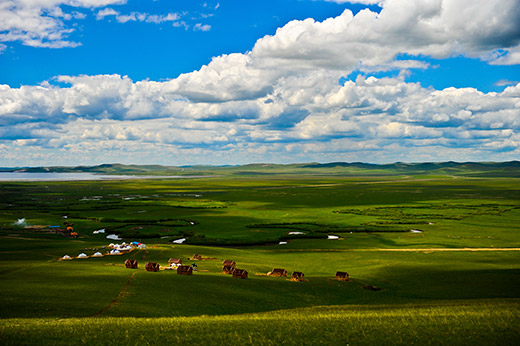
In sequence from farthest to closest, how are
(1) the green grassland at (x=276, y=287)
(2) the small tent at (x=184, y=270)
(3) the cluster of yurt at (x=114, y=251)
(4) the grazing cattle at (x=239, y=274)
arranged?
(3) the cluster of yurt at (x=114, y=251)
(2) the small tent at (x=184, y=270)
(4) the grazing cattle at (x=239, y=274)
(1) the green grassland at (x=276, y=287)

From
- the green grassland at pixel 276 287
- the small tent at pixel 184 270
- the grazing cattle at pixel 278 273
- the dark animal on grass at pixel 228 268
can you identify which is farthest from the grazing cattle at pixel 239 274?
the small tent at pixel 184 270

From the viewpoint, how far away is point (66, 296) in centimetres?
3678

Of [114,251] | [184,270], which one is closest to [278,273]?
[184,270]

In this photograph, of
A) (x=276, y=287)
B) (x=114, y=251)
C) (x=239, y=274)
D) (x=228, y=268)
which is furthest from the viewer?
(x=114, y=251)

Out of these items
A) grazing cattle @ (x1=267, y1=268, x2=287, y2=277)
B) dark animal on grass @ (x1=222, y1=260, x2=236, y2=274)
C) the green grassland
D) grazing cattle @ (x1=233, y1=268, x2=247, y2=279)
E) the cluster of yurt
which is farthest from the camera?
the cluster of yurt

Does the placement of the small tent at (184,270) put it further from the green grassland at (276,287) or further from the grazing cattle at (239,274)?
the grazing cattle at (239,274)

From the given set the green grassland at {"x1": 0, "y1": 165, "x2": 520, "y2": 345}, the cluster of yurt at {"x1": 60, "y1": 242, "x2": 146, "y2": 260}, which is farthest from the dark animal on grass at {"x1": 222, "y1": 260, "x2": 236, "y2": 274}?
the cluster of yurt at {"x1": 60, "y1": 242, "x2": 146, "y2": 260}

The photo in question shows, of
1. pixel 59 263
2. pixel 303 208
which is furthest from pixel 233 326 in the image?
pixel 303 208

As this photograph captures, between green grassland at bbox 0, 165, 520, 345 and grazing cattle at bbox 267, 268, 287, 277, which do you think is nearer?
green grassland at bbox 0, 165, 520, 345

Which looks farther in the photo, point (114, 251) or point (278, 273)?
point (114, 251)

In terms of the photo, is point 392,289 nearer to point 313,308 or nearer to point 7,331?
point 313,308

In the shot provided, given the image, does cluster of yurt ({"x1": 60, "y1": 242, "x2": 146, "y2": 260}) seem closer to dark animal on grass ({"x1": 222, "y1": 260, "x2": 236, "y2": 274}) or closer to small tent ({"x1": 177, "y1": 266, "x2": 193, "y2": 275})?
small tent ({"x1": 177, "y1": 266, "x2": 193, "y2": 275})

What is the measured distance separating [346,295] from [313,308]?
8.41m

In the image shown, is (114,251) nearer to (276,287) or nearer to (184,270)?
(184,270)
